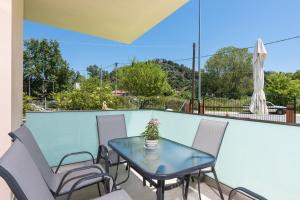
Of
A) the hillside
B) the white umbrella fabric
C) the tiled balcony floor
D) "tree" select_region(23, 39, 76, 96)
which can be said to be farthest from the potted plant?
the hillside

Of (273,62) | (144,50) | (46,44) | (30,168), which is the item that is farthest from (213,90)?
(30,168)

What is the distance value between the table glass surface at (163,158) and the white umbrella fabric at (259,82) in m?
2.35

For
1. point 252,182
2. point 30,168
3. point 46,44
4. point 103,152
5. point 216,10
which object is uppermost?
point 216,10

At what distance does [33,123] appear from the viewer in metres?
3.06

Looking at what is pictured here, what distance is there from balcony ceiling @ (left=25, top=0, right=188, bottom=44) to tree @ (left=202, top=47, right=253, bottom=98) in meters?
24.0

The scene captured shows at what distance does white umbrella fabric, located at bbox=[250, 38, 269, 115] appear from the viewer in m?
3.82

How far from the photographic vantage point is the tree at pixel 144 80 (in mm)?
15633

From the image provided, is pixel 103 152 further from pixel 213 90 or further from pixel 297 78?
pixel 213 90

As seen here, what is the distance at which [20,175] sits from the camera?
40.4 inches

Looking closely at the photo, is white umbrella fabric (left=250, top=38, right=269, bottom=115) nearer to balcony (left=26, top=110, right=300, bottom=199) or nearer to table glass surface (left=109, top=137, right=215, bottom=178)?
balcony (left=26, top=110, right=300, bottom=199)

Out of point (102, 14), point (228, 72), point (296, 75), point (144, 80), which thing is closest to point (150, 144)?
point (102, 14)

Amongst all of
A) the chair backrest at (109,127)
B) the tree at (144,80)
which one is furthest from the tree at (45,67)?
the chair backrest at (109,127)

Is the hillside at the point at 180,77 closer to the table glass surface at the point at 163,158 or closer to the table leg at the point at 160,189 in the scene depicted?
the table glass surface at the point at 163,158

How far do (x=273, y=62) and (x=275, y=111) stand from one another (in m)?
14.3
